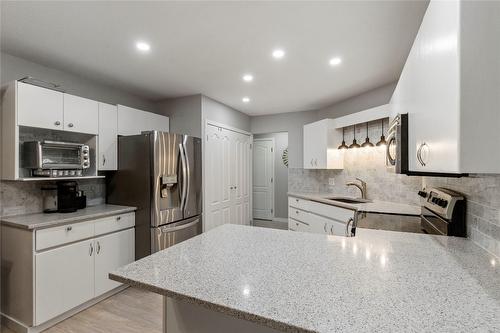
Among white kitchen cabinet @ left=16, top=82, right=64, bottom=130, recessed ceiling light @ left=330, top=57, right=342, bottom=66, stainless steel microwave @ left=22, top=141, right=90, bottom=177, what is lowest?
stainless steel microwave @ left=22, top=141, right=90, bottom=177

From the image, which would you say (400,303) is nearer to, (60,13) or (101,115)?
(60,13)

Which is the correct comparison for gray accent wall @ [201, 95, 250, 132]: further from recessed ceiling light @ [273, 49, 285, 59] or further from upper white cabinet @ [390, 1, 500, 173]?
upper white cabinet @ [390, 1, 500, 173]

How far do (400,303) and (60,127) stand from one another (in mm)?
2932

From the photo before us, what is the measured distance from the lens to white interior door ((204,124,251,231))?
374 centimetres

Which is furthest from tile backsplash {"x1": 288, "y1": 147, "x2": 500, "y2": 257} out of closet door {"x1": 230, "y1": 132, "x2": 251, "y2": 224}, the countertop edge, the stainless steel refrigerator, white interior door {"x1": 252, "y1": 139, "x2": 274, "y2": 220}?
the stainless steel refrigerator

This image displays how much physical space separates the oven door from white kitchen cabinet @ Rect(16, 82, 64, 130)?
3.21m

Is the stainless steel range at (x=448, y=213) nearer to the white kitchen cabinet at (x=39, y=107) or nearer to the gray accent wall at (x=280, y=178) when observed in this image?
the white kitchen cabinet at (x=39, y=107)

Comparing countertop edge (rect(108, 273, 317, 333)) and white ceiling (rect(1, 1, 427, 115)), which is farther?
white ceiling (rect(1, 1, 427, 115))

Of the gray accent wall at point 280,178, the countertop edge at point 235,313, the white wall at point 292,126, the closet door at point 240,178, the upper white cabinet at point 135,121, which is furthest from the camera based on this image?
the gray accent wall at point 280,178

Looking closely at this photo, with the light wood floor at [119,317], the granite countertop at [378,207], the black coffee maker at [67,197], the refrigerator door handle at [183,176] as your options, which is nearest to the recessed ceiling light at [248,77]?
the refrigerator door handle at [183,176]

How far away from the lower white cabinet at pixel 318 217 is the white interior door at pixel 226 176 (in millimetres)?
1015

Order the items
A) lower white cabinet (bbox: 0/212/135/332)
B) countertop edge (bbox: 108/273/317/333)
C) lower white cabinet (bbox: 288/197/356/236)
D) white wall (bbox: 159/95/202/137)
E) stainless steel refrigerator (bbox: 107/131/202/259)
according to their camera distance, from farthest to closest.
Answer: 1. white wall (bbox: 159/95/202/137)
2. lower white cabinet (bbox: 288/197/356/236)
3. stainless steel refrigerator (bbox: 107/131/202/259)
4. lower white cabinet (bbox: 0/212/135/332)
5. countertop edge (bbox: 108/273/317/333)

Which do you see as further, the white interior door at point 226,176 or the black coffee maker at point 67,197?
the white interior door at point 226,176

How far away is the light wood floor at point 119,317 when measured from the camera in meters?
2.05
